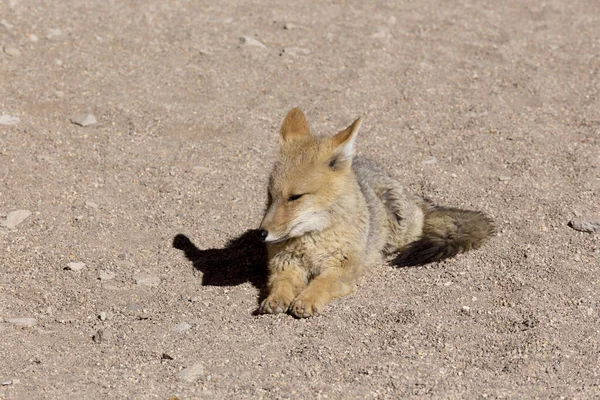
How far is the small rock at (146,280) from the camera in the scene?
6270 millimetres

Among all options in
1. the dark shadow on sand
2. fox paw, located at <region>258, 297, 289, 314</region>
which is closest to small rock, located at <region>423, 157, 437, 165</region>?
the dark shadow on sand

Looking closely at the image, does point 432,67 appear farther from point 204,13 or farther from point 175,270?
point 175,270

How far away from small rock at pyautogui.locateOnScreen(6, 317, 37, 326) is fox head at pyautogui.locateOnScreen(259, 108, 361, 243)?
1651 mm

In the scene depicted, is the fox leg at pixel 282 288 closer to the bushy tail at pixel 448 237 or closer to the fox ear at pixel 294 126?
the bushy tail at pixel 448 237

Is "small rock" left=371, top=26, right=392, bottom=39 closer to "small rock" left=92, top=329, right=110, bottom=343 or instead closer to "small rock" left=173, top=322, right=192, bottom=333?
"small rock" left=173, top=322, right=192, bottom=333

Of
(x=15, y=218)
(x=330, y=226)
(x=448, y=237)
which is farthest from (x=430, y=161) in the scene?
(x=15, y=218)

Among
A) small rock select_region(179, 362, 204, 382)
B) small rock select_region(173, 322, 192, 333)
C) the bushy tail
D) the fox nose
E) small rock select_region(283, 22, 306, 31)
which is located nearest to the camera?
small rock select_region(179, 362, 204, 382)

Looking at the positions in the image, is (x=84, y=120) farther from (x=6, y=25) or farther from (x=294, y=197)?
(x=294, y=197)

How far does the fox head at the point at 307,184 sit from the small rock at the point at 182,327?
0.78m

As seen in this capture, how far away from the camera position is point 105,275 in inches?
249

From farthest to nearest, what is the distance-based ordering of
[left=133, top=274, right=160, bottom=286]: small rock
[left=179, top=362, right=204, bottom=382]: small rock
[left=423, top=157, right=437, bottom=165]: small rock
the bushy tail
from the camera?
1. [left=423, top=157, right=437, bottom=165]: small rock
2. the bushy tail
3. [left=133, top=274, right=160, bottom=286]: small rock
4. [left=179, top=362, right=204, bottom=382]: small rock

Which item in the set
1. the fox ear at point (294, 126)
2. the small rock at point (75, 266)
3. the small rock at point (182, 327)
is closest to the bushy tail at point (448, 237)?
the fox ear at point (294, 126)

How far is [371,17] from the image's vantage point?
428 inches

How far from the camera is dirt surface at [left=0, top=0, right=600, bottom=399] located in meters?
5.09
